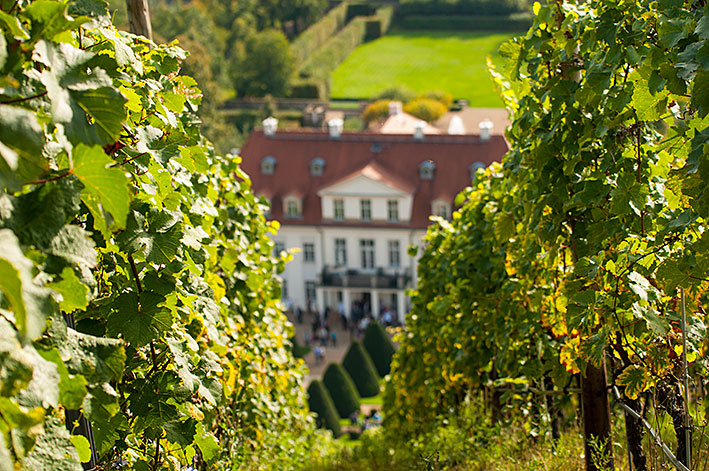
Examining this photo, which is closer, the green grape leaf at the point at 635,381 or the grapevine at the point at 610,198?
the grapevine at the point at 610,198

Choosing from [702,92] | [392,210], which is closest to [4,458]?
[702,92]

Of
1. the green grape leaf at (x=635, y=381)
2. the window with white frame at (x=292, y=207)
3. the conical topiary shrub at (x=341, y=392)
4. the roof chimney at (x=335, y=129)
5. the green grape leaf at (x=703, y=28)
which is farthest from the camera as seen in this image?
the window with white frame at (x=292, y=207)

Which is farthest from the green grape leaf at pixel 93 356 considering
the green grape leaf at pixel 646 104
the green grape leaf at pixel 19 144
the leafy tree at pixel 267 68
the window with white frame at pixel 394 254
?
the leafy tree at pixel 267 68

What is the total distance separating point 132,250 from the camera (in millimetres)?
2492

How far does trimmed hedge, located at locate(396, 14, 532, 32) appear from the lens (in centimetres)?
6881

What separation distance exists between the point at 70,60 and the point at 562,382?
2.99 meters

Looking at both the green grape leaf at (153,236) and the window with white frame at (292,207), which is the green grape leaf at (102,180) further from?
the window with white frame at (292,207)

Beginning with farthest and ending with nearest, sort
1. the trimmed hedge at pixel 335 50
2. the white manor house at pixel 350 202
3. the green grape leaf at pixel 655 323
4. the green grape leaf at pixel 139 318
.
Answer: the trimmed hedge at pixel 335 50 < the white manor house at pixel 350 202 < the green grape leaf at pixel 655 323 < the green grape leaf at pixel 139 318

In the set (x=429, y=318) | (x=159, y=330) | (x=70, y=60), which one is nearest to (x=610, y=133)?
(x=159, y=330)

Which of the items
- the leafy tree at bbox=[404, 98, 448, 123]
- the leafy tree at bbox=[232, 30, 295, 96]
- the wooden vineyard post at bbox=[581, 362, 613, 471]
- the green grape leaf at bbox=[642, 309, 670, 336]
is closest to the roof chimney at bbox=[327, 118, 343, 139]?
the leafy tree at bbox=[404, 98, 448, 123]

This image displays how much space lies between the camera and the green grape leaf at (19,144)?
159 cm

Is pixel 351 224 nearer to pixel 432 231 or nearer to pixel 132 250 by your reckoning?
pixel 432 231

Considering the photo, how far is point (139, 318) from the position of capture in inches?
97.9

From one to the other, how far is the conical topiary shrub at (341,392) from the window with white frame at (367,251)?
1068 centimetres
